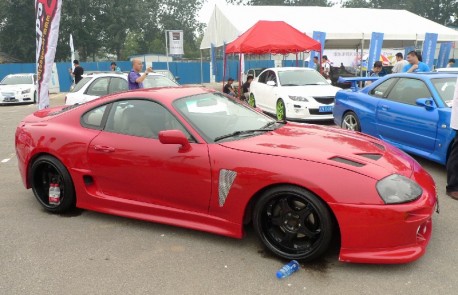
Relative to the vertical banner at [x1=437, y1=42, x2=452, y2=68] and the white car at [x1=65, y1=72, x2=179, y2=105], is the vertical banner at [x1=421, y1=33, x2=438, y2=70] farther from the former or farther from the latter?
the white car at [x1=65, y1=72, x2=179, y2=105]

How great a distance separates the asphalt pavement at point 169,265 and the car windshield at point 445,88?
1.94 m

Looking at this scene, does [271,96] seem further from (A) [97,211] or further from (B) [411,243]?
(B) [411,243]

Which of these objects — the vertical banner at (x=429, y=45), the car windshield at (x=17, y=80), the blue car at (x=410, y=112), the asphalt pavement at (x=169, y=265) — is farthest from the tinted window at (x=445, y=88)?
the car windshield at (x=17, y=80)

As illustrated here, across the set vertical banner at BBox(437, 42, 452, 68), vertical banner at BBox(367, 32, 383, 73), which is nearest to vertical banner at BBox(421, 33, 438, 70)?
vertical banner at BBox(437, 42, 452, 68)

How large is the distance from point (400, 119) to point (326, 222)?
334 centimetres

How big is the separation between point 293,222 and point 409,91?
364 cm

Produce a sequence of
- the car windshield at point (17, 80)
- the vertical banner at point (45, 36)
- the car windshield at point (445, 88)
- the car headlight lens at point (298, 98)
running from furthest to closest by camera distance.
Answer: the car windshield at point (17, 80), the car headlight lens at point (298, 98), the vertical banner at point (45, 36), the car windshield at point (445, 88)

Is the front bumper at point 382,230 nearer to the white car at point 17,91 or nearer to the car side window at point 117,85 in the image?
the car side window at point 117,85

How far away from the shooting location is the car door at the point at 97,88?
9187 mm

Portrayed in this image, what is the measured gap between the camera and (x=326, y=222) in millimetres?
2812

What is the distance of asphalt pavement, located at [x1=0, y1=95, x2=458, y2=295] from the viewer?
2.72 metres

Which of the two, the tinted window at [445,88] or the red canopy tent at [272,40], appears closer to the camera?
the tinted window at [445,88]

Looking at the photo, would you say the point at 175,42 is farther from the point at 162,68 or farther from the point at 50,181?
the point at 50,181

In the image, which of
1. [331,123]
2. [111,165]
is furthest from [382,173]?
[331,123]
